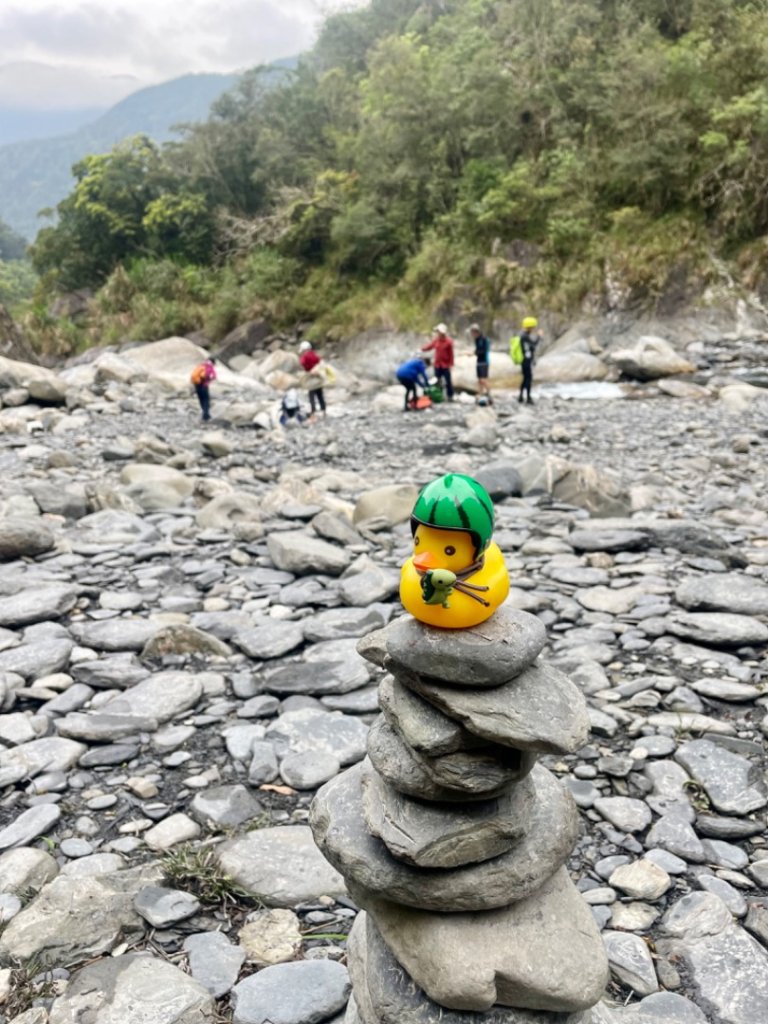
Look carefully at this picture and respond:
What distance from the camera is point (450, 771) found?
8.52 ft

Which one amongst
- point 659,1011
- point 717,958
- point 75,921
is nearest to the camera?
point 659,1011

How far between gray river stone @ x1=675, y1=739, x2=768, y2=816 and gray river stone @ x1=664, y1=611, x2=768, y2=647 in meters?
1.43

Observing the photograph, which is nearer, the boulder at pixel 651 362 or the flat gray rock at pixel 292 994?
the flat gray rock at pixel 292 994

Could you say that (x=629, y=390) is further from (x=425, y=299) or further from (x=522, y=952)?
(x=522, y=952)

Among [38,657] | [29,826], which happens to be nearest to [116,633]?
[38,657]

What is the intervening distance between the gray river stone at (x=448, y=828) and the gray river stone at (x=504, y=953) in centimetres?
29

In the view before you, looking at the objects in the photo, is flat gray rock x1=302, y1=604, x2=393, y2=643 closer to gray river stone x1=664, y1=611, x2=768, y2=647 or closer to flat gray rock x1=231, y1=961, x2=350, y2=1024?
gray river stone x1=664, y1=611, x2=768, y2=647

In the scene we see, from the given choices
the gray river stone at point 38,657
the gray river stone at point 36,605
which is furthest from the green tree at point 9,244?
the gray river stone at point 38,657

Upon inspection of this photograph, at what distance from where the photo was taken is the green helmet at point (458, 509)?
8.21ft

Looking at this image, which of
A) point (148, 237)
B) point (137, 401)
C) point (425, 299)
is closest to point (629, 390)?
point (425, 299)

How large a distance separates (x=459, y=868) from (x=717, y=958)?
1576mm

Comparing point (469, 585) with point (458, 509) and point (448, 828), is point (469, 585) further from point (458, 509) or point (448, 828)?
point (448, 828)

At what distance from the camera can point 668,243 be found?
23.9 meters

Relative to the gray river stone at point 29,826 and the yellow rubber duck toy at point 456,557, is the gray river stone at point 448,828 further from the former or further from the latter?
the gray river stone at point 29,826
